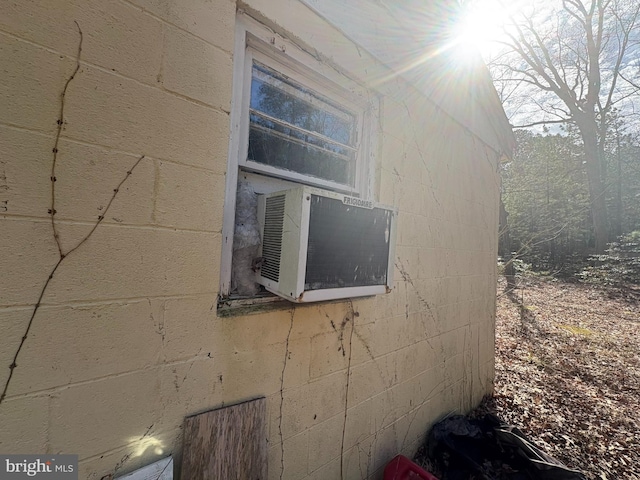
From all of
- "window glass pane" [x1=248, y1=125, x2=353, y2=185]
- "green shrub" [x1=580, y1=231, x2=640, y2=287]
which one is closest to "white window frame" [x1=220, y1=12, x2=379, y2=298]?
"window glass pane" [x1=248, y1=125, x2=353, y2=185]

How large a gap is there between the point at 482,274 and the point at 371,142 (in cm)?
265

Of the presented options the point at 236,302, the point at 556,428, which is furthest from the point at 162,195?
the point at 556,428

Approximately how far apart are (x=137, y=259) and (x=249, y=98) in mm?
999

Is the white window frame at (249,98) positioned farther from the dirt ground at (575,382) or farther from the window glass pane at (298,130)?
the dirt ground at (575,382)

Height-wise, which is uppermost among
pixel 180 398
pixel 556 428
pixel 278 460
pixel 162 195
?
pixel 162 195

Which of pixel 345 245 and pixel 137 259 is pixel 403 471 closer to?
pixel 345 245

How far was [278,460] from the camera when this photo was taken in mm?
1725

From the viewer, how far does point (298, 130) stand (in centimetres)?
192

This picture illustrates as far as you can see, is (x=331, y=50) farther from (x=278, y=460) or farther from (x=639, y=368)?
(x=639, y=368)

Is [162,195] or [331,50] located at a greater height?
[331,50]

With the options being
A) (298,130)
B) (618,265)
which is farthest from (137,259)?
(618,265)

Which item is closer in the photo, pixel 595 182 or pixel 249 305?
pixel 249 305

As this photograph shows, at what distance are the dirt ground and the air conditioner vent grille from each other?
11.2ft

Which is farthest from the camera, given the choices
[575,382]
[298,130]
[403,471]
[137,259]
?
[575,382]
